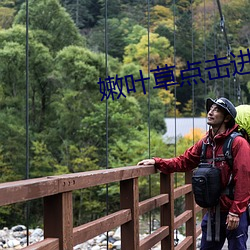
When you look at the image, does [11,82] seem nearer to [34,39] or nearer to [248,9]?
[34,39]

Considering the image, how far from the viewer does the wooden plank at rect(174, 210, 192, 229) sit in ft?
8.89

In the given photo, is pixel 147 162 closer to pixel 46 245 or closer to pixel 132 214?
pixel 132 214

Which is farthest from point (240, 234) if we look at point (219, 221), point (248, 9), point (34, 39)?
point (248, 9)

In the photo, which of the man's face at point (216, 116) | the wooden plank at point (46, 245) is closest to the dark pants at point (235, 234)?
the man's face at point (216, 116)

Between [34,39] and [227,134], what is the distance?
1371cm

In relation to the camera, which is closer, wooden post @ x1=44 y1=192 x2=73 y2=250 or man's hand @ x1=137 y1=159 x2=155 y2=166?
wooden post @ x1=44 y1=192 x2=73 y2=250

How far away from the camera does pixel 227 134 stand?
192 cm

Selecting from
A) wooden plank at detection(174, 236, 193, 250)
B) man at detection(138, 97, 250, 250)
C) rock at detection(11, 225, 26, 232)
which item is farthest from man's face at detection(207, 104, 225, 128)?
rock at detection(11, 225, 26, 232)

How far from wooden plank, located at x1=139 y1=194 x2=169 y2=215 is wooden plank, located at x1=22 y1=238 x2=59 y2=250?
0.79 meters

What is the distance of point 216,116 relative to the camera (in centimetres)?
197

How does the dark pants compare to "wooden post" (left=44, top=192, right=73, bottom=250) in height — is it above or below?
below

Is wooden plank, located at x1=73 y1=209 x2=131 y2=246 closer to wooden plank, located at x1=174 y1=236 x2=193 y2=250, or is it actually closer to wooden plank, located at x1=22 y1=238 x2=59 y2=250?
wooden plank, located at x1=22 y1=238 x2=59 y2=250

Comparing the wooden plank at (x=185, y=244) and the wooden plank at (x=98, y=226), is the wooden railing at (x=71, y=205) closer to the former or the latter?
the wooden plank at (x=98, y=226)

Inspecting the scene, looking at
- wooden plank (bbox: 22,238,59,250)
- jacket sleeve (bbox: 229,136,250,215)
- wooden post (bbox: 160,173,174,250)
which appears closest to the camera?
wooden plank (bbox: 22,238,59,250)
